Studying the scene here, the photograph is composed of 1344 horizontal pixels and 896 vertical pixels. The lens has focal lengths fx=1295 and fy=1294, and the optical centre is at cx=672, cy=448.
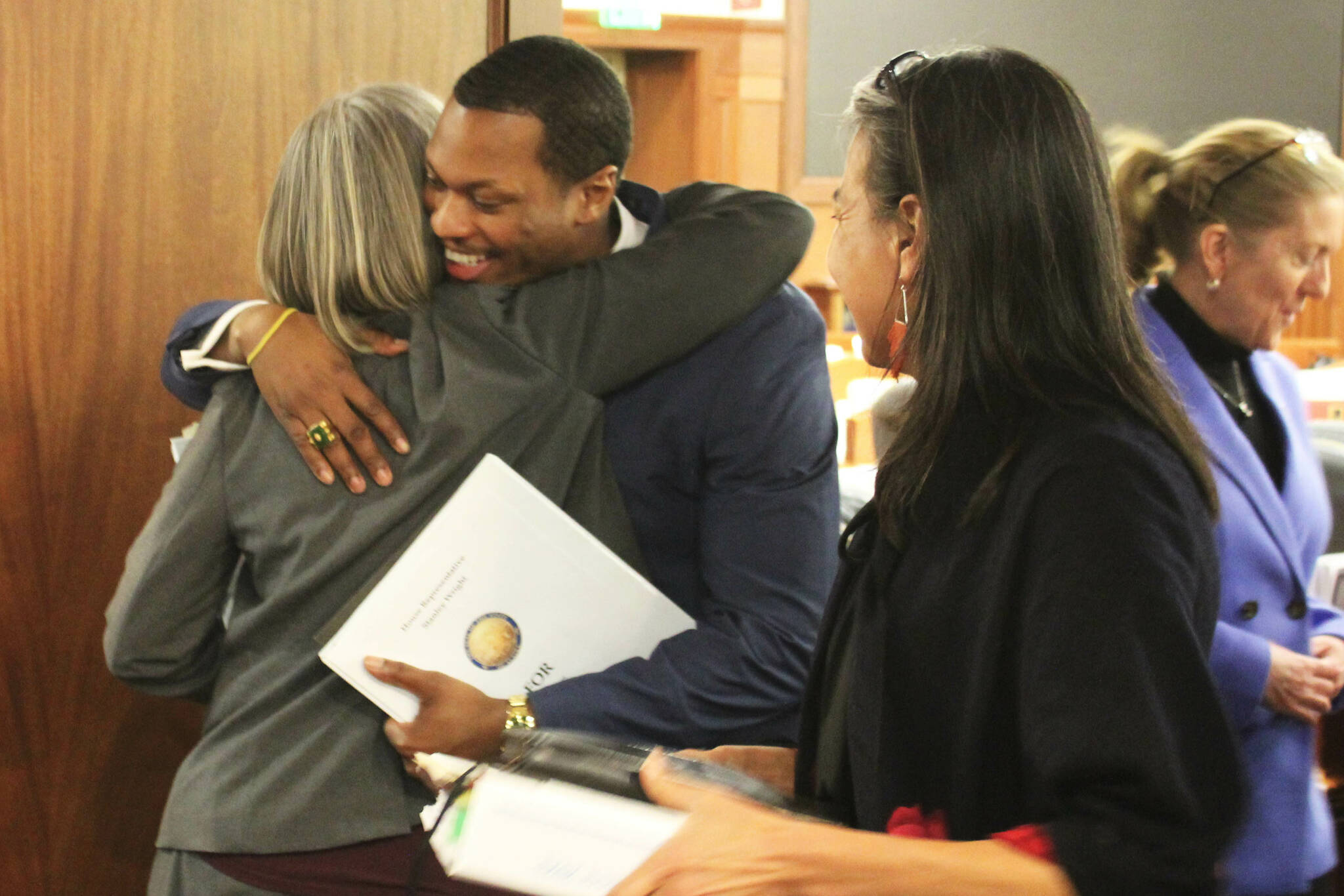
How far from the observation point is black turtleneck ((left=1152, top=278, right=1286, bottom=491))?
70.8 inches

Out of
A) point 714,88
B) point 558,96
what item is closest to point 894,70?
point 558,96

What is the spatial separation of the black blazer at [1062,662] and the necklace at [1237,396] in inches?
41.0

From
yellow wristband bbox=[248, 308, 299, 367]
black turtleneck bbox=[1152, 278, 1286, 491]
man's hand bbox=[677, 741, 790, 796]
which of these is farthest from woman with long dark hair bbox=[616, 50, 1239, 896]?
black turtleneck bbox=[1152, 278, 1286, 491]

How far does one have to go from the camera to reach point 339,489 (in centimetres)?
131

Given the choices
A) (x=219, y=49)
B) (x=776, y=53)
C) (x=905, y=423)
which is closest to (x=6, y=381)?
(x=219, y=49)

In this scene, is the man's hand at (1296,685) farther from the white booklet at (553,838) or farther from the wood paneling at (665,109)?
the wood paneling at (665,109)

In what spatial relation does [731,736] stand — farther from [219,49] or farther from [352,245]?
[219,49]

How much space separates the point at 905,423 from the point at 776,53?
214 inches

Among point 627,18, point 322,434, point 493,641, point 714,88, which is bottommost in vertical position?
point 493,641

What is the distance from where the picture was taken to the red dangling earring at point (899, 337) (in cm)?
98

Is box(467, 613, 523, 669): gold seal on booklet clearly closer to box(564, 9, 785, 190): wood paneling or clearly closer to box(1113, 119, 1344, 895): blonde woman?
box(1113, 119, 1344, 895): blonde woman

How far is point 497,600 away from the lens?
134 centimetres

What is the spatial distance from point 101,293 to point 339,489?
2.08 ft

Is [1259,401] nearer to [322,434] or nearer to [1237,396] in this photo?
[1237,396]
